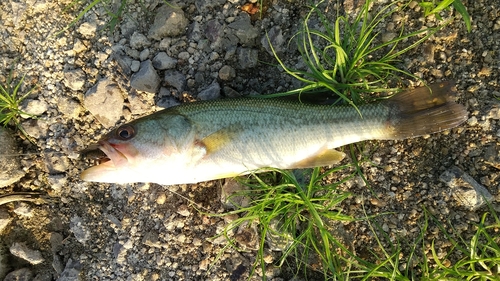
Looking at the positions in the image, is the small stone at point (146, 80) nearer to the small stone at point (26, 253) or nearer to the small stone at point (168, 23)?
the small stone at point (168, 23)

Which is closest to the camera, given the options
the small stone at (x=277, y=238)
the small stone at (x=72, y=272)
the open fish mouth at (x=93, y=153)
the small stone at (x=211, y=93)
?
the open fish mouth at (x=93, y=153)

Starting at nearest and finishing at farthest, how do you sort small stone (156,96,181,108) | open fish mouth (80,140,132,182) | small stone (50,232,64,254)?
open fish mouth (80,140,132,182)
small stone (156,96,181,108)
small stone (50,232,64,254)

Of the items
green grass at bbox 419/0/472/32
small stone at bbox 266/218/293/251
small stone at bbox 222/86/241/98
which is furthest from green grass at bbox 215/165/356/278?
green grass at bbox 419/0/472/32

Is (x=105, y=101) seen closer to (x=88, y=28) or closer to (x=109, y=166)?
(x=88, y=28)

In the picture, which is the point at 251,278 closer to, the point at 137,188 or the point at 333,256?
the point at 333,256

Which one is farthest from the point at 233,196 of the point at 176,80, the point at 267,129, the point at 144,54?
the point at 144,54

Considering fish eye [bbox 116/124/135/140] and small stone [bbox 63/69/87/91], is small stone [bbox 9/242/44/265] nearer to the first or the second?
small stone [bbox 63/69/87/91]

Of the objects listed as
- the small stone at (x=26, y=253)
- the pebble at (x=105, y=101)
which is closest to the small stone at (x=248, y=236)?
the pebble at (x=105, y=101)
